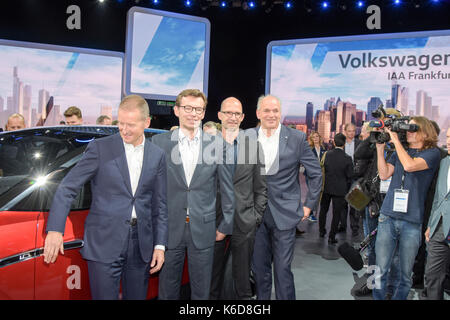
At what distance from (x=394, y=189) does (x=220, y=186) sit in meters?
1.43

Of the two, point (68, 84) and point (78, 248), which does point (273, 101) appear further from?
point (68, 84)

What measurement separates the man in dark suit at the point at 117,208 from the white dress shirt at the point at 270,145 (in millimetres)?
1053

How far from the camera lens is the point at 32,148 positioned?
8.71 feet

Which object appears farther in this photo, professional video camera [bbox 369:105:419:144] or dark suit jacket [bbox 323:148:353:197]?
dark suit jacket [bbox 323:148:353:197]

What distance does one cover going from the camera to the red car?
201cm

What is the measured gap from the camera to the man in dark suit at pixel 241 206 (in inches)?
109

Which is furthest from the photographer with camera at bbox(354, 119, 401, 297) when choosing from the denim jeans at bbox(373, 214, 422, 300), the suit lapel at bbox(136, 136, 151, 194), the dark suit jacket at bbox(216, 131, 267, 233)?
the suit lapel at bbox(136, 136, 151, 194)

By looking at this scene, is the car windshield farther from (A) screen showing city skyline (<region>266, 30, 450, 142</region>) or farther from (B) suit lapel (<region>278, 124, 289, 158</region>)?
(A) screen showing city skyline (<region>266, 30, 450, 142</region>)

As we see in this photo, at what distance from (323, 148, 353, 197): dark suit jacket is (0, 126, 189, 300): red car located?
12.4ft

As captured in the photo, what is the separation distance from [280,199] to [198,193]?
0.74 meters

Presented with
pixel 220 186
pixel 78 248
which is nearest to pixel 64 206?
pixel 78 248

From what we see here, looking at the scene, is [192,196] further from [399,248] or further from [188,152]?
[399,248]

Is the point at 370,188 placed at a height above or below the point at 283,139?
below

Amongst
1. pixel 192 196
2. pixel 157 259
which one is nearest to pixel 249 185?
pixel 192 196
